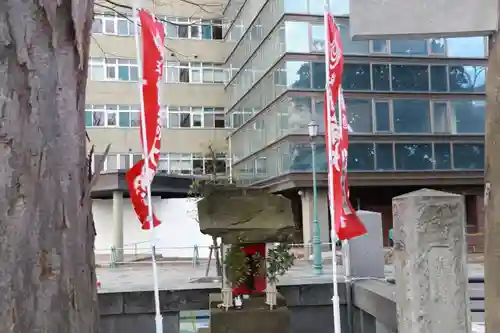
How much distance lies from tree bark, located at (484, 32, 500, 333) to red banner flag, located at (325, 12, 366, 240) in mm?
4204

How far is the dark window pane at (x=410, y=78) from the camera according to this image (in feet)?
91.1

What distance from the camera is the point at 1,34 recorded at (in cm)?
205

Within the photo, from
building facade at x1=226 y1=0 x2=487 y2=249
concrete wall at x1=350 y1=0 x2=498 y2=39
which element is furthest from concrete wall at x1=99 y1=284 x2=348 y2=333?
building facade at x1=226 y1=0 x2=487 y2=249

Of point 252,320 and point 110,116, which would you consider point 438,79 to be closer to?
point 110,116

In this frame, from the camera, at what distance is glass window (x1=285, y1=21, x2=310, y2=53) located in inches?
1058

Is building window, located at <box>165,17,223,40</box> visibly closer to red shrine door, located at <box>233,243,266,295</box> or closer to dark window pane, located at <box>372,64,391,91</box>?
dark window pane, located at <box>372,64,391,91</box>

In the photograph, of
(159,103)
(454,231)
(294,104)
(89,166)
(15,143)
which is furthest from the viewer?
(294,104)

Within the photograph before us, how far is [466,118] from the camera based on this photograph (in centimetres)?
2831

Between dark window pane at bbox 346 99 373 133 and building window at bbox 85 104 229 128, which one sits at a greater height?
building window at bbox 85 104 229 128

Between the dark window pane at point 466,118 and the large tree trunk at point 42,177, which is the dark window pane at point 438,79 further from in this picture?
the large tree trunk at point 42,177

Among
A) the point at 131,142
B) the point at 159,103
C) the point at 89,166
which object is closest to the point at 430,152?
the point at 131,142

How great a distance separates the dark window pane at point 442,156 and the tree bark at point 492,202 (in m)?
26.6

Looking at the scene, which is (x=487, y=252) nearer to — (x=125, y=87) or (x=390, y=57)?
(x=390, y=57)

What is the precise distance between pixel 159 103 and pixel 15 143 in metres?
5.60
